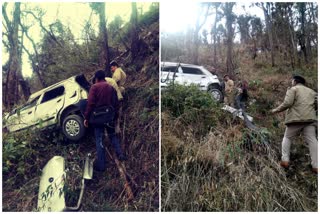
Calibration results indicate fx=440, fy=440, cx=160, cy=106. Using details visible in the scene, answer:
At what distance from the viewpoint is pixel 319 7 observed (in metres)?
5.95

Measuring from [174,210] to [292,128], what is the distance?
1.88 meters

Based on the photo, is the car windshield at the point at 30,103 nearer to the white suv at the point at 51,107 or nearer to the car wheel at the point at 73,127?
the white suv at the point at 51,107

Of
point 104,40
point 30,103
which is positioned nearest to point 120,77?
point 104,40

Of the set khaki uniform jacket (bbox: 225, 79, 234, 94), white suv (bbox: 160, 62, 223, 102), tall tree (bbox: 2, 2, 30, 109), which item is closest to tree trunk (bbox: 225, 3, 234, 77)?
khaki uniform jacket (bbox: 225, 79, 234, 94)

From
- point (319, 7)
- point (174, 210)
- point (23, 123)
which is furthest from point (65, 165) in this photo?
point (319, 7)

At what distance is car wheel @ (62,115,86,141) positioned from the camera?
5.75m

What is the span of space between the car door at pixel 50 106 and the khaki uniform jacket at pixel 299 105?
293 centimetres

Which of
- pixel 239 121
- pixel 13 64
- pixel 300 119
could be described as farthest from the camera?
pixel 239 121

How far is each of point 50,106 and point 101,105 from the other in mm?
690

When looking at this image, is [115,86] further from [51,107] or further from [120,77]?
[51,107]

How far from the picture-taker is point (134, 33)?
5.93 metres

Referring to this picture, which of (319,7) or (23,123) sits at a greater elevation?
(319,7)

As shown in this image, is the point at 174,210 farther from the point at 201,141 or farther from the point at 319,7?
the point at 319,7

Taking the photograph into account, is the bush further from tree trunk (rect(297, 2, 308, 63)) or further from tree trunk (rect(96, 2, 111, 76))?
tree trunk (rect(297, 2, 308, 63))
